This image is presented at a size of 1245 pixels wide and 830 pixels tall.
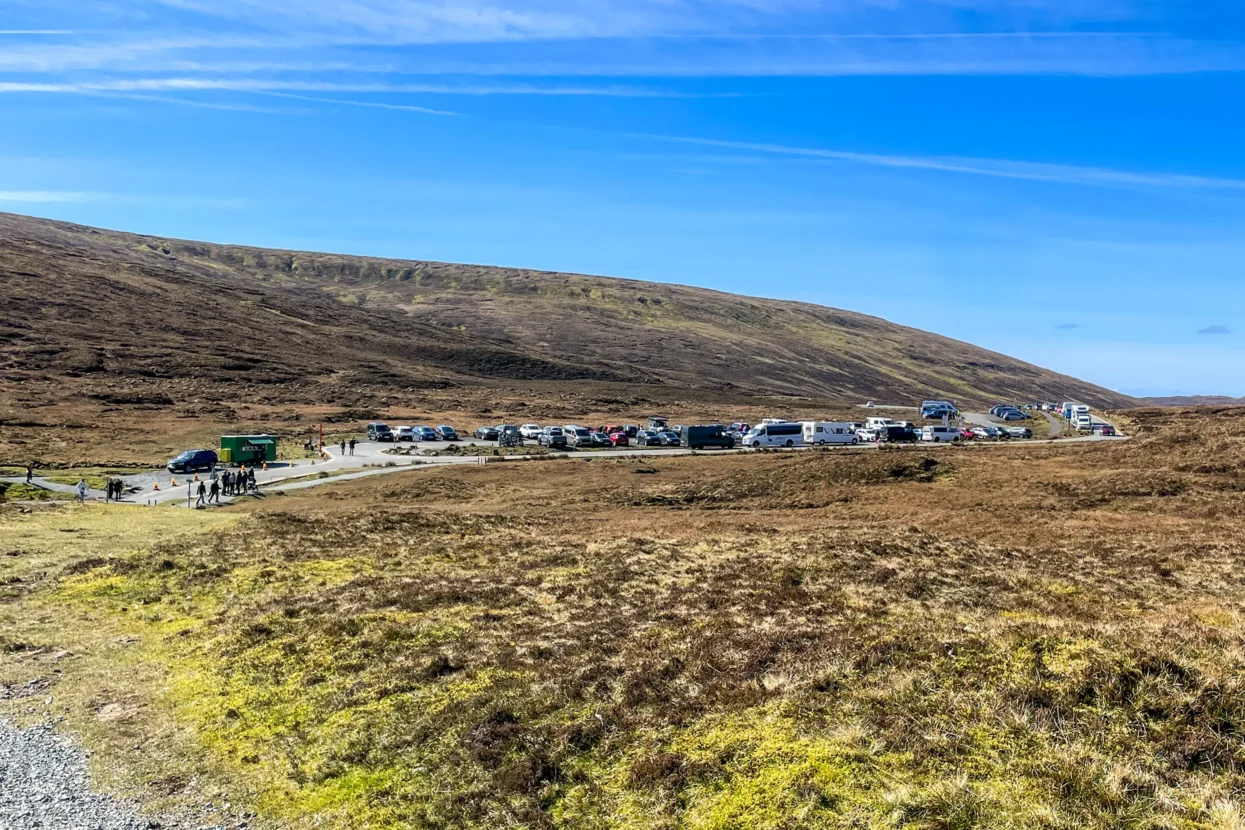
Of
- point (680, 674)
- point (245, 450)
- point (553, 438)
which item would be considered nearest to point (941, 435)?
point (553, 438)

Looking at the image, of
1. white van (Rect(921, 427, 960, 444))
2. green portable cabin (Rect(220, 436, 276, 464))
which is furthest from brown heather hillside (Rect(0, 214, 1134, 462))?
white van (Rect(921, 427, 960, 444))

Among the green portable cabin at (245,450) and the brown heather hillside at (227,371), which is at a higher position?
the brown heather hillside at (227,371)

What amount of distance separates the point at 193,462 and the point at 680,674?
5824cm

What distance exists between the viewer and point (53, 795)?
1001 centimetres

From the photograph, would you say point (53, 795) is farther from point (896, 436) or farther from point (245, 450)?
point (896, 436)

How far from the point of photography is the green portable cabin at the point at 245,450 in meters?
64.4

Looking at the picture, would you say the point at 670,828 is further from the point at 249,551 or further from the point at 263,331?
the point at 263,331

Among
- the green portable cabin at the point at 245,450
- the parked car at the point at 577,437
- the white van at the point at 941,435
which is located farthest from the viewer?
the white van at the point at 941,435

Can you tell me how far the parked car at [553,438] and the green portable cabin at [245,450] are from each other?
2506cm

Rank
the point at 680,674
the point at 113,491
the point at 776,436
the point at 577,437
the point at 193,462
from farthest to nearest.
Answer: the point at 776,436 < the point at 577,437 < the point at 193,462 < the point at 113,491 < the point at 680,674

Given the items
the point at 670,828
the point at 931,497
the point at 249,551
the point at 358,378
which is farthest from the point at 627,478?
the point at 358,378

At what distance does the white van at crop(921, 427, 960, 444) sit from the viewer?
86.1 metres

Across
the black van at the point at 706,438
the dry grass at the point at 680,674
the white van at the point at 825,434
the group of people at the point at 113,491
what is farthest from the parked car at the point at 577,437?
the dry grass at the point at 680,674

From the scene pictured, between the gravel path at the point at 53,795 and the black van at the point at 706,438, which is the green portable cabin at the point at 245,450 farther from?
the gravel path at the point at 53,795
